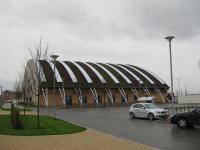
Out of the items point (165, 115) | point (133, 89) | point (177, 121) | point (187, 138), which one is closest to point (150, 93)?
point (133, 89)

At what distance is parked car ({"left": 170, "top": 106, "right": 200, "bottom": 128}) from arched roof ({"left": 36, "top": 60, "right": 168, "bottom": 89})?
135 ft

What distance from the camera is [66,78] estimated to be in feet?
205

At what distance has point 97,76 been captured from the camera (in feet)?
219

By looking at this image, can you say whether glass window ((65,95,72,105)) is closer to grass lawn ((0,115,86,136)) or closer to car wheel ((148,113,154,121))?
car wheel ((148,113,154,121))

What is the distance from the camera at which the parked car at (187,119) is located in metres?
17.5

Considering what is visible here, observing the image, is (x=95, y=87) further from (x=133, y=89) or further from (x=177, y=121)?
(x=177, y=121)

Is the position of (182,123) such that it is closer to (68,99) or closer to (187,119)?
(187,119)

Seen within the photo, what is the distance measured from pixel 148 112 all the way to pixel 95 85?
39.3 metres

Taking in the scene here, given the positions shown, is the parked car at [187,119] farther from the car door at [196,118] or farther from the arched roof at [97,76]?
the arched roof at [97,76]

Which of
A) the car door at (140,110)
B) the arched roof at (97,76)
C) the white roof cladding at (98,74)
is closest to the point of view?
the car door at (140,110)

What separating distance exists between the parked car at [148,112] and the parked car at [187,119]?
240 inches

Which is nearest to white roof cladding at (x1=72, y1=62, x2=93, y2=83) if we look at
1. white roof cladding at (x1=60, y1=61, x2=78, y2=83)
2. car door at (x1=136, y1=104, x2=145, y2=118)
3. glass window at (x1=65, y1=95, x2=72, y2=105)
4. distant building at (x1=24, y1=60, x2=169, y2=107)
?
distant building at (x1=24, y1=60, x2=169, y2=107)

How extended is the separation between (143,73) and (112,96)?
12.5 m

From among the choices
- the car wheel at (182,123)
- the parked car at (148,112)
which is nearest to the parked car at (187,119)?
the car wheel at (182,123)
